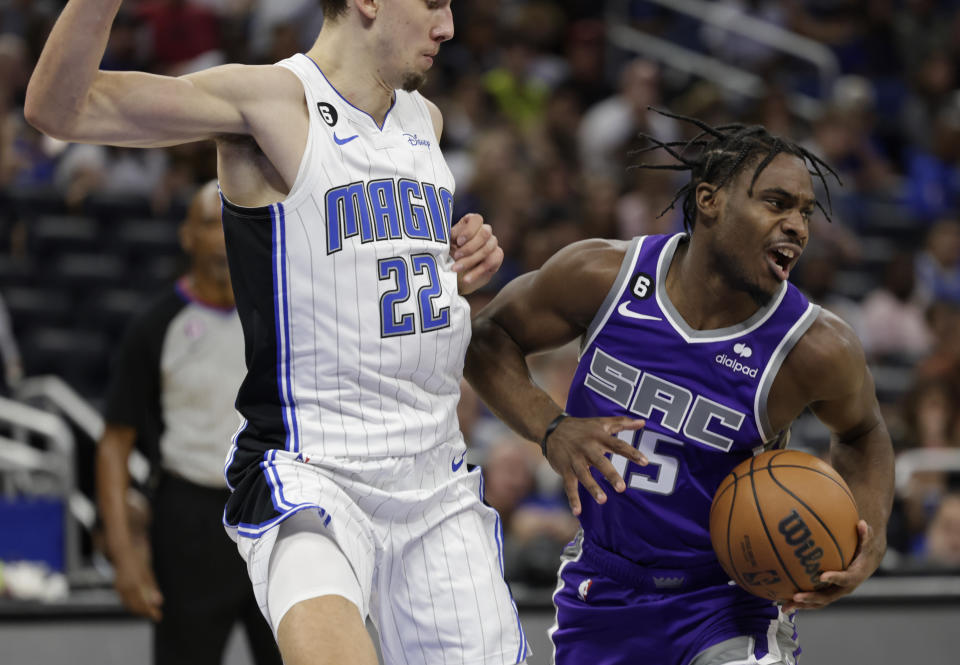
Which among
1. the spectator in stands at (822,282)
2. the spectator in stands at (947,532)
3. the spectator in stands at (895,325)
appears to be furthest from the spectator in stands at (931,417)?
the spectator in stands at (895,325)

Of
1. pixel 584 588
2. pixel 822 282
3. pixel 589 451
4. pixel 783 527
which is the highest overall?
pixel 589 451

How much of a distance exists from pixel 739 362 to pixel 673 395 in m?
0.20

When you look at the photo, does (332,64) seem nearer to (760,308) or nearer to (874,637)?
(760,308)

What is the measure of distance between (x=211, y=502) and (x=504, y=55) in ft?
22.6

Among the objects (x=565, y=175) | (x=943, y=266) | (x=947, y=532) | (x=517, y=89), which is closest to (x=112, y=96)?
(x=947, y=532)

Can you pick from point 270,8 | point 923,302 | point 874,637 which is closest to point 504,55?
point 270,8

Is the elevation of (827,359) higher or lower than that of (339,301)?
lower

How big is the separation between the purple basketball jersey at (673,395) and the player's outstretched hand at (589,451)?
6.7 inches

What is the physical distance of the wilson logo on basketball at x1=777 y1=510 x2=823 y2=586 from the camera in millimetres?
3252

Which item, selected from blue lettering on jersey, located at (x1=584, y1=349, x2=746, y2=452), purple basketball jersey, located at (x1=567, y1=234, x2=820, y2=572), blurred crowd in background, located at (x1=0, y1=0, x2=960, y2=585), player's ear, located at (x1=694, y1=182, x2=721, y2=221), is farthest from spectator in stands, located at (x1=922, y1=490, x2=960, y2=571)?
player's ear, located at (x1=694, y1=182, x2=721, y2=221)

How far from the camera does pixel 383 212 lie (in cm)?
308

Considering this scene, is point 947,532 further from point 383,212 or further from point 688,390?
point 383,212

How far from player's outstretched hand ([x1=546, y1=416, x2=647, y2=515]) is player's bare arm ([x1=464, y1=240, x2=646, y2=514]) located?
0.06m

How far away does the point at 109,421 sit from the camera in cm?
490
